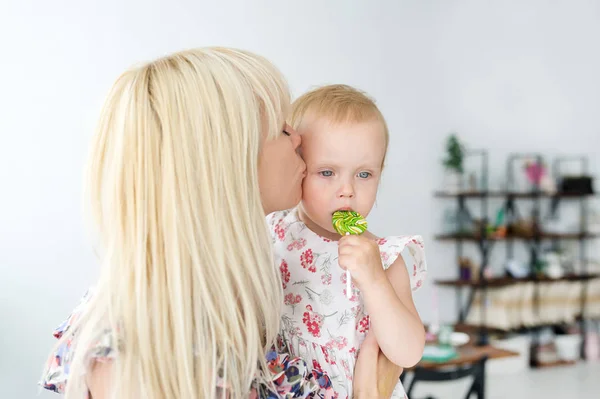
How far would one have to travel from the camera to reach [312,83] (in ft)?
17.1

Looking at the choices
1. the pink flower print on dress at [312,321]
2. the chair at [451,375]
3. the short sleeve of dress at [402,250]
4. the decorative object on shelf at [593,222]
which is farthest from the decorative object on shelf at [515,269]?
the pink flower print on dress at [312,321]

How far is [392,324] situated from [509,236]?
535 centimetres

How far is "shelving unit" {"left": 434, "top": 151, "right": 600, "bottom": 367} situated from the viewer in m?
6.02

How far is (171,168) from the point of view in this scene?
0.95m

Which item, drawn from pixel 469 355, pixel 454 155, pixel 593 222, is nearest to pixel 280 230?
pixel 469 355

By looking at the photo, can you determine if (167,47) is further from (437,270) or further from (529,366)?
(529,366)

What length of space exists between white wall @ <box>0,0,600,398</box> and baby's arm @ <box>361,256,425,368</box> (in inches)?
109

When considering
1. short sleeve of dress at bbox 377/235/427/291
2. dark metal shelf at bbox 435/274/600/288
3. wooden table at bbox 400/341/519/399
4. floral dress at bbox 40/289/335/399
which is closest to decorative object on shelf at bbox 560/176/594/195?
dark metal shelf at bbox 435/274/600/288

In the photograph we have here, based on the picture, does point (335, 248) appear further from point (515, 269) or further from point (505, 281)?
point (515, 269)

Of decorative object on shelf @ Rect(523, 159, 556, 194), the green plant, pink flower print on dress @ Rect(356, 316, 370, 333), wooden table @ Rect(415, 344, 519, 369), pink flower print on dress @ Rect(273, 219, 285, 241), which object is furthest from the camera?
decorative object on shelf @ Rect(523, 159, 556, 194)

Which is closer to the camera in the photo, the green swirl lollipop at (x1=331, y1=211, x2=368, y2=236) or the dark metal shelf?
the green swirl lollipop at (x1=331, y1=211, x2=368, y2=236)

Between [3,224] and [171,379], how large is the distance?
354 centimetres

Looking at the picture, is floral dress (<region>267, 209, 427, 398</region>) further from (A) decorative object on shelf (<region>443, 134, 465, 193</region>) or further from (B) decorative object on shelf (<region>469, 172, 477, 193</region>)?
(B) decorative object on shelf (<region>469, 172, 477, 193</region>)

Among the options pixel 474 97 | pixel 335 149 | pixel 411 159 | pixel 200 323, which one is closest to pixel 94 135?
pixel 200 323
